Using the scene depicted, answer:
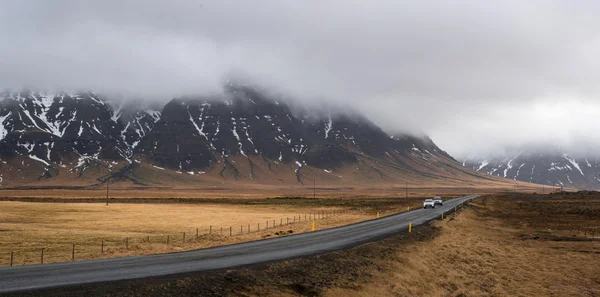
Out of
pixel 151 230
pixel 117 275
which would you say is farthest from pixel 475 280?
pixel 151 230

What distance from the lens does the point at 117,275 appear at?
22.5 m

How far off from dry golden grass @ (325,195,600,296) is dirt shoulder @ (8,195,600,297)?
0.17ft

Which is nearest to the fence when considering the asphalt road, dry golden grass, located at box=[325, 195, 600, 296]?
the asphalt road

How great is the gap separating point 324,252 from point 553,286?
1410cm

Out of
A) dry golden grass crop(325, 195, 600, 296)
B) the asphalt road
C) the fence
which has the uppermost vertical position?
the asphalt road

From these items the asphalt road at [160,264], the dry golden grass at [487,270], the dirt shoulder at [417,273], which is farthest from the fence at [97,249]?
the dry golden grass at [487,270]

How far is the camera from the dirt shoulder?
20.5m

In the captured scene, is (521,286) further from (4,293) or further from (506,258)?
(4,293)

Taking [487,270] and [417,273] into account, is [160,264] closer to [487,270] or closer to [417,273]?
[417,273]

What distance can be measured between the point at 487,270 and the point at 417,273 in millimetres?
6503

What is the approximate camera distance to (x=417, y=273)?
29188 mm

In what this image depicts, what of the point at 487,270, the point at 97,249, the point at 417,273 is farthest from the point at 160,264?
the point at 487,270

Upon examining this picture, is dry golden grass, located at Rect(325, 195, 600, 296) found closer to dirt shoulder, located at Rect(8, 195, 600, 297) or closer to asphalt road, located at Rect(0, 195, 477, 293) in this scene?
dirt shoulder, located at Rect(8, 195, 600, 297)

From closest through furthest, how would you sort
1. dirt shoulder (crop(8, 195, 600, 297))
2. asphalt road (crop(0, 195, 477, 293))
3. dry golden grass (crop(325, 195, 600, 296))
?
1. dirt shoulder (crop(8, 195, 600, 297))
2. asphalt road (crop(0, 195, 477, 293))
3. dry golden grass (crop(325, 195, 600, 296))
